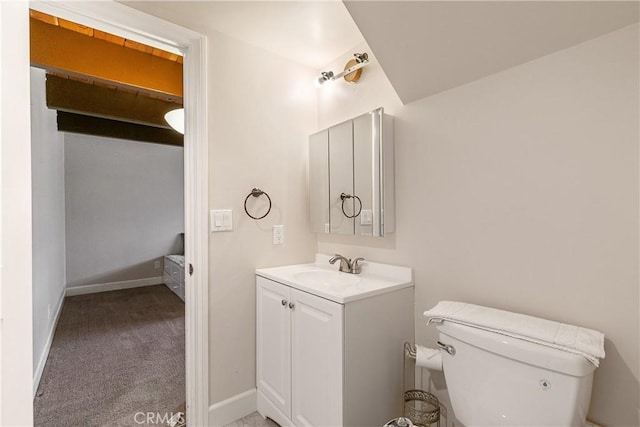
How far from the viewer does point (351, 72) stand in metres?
1.85

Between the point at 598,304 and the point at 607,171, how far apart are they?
45cm

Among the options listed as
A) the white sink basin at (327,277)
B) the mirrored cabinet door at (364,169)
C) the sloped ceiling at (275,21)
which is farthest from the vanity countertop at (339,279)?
the sloped ceiling at (275,21)

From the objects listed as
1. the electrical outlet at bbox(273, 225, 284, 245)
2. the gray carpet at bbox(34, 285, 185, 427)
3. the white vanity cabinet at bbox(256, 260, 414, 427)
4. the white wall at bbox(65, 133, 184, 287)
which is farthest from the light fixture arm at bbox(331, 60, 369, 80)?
the white wall at bbox(65, 133, 184, 287)

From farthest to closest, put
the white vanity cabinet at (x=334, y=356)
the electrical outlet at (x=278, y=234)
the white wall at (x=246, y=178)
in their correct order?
the electrical outlet at (x=278, y=234) → the white wall at (x=246, y=178) → the white vanity cabinet at (x=334, y=356)

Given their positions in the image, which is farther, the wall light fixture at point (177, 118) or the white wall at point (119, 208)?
the white wall at point (119, 208)

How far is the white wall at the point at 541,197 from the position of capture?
0.99 metres

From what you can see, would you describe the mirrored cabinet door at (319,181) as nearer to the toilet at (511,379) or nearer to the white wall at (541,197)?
the white wall at (541,197)

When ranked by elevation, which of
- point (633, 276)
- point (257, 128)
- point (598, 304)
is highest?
point (257, 128)

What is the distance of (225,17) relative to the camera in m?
1.62

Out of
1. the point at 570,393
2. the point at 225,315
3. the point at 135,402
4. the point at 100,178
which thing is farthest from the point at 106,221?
the point at 570,393

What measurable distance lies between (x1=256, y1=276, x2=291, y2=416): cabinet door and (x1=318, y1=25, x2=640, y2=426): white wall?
2.26 ft

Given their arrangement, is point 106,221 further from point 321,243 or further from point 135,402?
point 321,243

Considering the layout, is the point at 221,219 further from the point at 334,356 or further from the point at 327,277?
the point at 334,356

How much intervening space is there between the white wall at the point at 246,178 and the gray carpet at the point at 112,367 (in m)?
0.56
